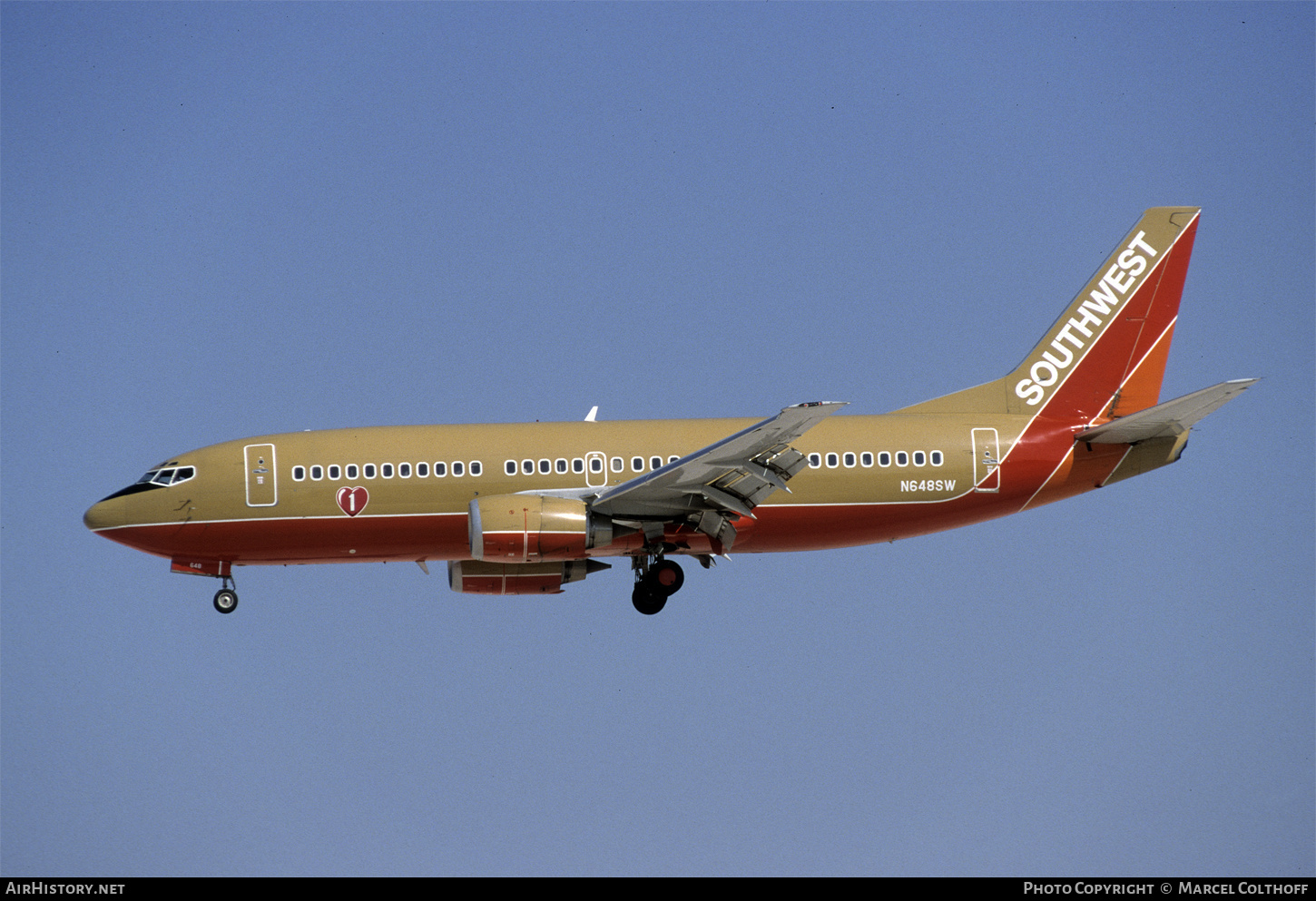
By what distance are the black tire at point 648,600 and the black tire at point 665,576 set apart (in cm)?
16

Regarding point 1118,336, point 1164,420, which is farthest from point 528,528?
point 1118,336

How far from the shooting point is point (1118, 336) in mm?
47062

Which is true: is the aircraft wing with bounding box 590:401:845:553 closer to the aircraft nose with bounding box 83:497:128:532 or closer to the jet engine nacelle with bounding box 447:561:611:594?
the jet engine nacelle with bounding box 447:561:611:594

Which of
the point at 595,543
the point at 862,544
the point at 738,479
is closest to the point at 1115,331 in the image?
the point at 862,544

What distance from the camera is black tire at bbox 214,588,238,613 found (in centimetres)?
4372

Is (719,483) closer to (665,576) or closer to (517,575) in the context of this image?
(665,576)

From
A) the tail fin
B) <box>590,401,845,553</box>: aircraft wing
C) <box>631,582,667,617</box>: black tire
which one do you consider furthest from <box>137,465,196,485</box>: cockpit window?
the tail fin

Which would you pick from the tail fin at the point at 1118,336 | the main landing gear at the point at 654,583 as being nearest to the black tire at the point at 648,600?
the main landing gear at the point at 654,583

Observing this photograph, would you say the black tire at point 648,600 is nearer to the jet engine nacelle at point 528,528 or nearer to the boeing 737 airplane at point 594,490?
the boeing 737 airplane at point 594,490

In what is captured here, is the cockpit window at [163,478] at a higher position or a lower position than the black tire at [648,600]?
higher

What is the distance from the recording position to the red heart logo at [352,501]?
4228cm

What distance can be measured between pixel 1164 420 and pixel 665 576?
44.4 ft

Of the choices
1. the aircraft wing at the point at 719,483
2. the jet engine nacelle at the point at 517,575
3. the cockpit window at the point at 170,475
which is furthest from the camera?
the jet engine nacelle at the point at 517,575
